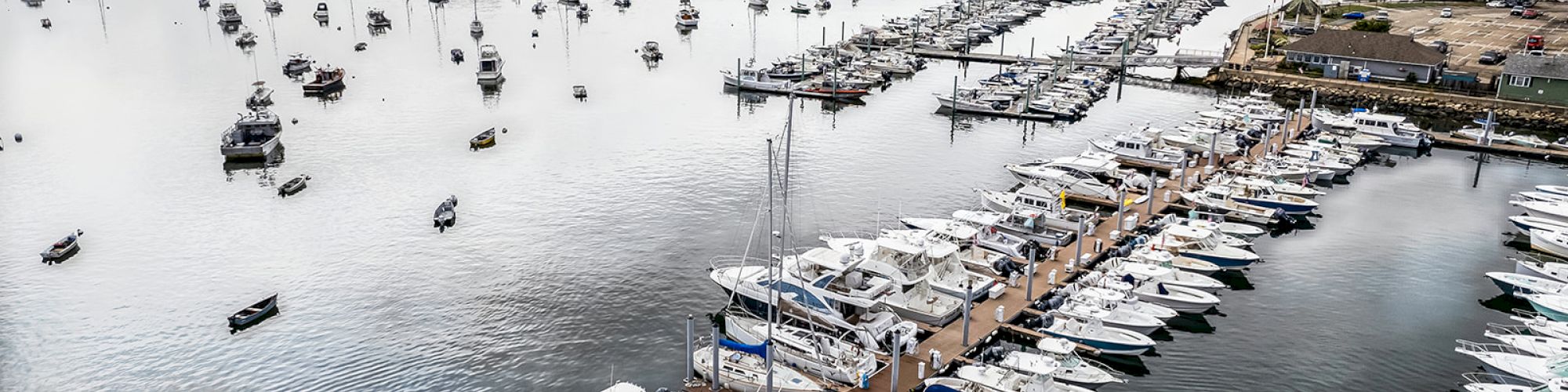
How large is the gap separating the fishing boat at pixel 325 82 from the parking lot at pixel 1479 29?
102821 mm

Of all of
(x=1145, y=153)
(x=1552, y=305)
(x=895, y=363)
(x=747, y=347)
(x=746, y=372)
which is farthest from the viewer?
(x=1145, y=153)

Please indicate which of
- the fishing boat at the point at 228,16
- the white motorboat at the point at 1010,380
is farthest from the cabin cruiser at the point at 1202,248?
the fishing boat at the point at 228,16

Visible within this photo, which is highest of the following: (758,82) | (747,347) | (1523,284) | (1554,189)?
(758,82)

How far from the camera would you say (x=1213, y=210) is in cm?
7056

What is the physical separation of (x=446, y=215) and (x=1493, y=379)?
52.4 meters

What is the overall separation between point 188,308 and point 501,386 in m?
18.7

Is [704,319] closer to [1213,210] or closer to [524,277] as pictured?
[524,277]

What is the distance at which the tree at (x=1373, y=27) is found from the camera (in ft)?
425

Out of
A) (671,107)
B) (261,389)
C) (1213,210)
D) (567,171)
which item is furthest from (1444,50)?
(261,389)

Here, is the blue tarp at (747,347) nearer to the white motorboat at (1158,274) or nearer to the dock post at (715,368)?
the dock post at (715,368)

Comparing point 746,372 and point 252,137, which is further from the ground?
point 252,137

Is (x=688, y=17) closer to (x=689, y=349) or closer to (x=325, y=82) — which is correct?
(x=325, y=82)

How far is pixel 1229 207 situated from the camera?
70812 mm

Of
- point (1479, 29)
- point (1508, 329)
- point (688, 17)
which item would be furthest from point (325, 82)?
point (1479, 29)
